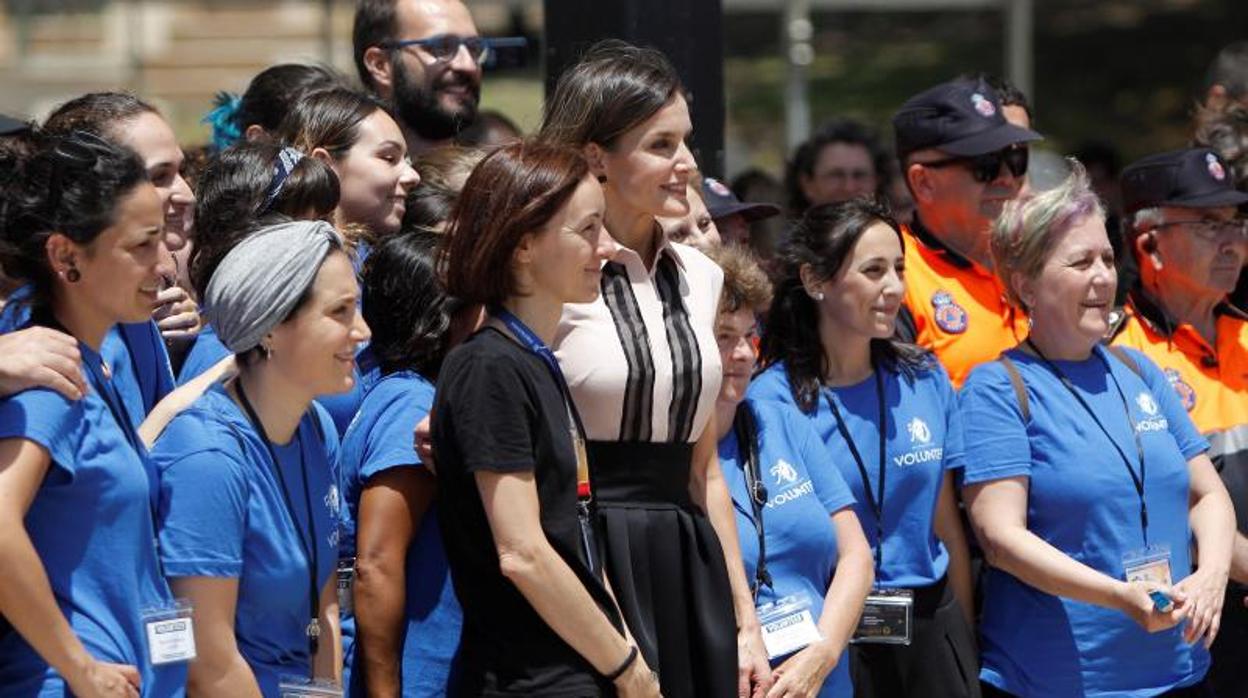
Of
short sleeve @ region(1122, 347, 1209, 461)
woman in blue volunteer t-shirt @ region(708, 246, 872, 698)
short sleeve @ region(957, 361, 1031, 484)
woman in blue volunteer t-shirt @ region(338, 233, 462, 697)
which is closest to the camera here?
woman in blue volunteer t-shirt @ region(338, 233, 462, 697)

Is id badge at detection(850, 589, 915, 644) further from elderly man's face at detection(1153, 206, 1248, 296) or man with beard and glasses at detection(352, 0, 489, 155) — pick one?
man with beard and glasses at detection(352, 0, 489, 155)

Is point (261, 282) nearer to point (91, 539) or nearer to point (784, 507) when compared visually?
point (91, 539)

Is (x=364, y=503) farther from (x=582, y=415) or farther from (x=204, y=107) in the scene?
(x=204, y=107)

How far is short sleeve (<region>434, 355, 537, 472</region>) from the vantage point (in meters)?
3.54

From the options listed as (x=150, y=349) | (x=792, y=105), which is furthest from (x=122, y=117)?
(x=792, y=105)

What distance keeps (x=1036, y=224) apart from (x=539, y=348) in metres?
1.66

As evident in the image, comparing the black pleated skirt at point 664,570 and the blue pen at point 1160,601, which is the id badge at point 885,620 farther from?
the black pleated skirt at point 664,570

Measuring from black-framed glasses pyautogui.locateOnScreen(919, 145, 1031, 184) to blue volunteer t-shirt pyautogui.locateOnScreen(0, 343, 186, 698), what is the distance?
2.71m

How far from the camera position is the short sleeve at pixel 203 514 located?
Result: 11.5 ft

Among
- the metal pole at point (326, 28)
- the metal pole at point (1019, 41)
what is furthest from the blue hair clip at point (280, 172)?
the metal pole at point (326, 28)

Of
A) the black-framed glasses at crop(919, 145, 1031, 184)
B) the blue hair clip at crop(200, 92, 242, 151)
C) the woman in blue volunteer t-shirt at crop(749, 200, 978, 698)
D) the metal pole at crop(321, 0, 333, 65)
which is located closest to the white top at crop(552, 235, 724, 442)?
the woman in blue volunteer t-shirt at crop(749, 200, 978, 698)

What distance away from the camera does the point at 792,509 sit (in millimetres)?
4434

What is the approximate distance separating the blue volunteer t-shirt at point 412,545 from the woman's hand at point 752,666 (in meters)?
0.58

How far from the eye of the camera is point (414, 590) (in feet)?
13.2
